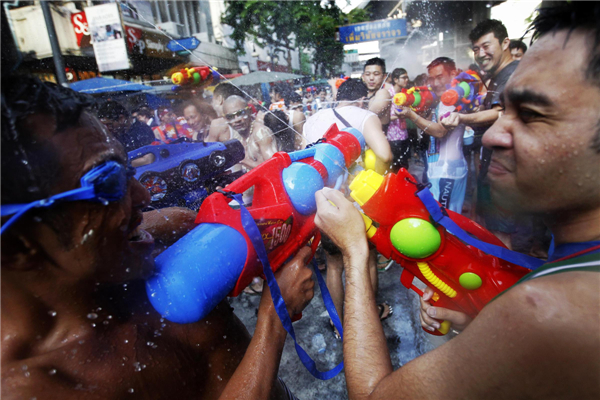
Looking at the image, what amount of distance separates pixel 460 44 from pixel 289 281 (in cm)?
1341

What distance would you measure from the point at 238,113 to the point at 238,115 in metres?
0.02

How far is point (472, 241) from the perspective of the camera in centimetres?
137

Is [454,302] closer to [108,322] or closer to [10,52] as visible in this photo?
[108,322]

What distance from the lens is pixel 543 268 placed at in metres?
0.99

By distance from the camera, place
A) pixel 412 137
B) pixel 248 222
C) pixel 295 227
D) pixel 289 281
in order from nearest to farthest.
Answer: pixel 248 222 → pixel 289 281 → pixel 295 227 → pixel 412 137

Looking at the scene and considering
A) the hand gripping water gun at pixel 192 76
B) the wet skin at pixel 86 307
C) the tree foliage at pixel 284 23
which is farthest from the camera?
the tree foliage at pixel 284 23

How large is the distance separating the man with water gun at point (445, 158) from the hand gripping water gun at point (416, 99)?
0.09 metres

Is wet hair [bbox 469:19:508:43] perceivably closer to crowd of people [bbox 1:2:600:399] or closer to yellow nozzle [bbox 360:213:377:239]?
crowd of people [bbox 1:2:600:399]

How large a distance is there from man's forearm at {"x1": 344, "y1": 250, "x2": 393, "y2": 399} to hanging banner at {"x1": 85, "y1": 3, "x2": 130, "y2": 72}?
6.73 ft

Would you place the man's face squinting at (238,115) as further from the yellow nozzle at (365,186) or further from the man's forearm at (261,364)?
the man's forearm at (261,364)

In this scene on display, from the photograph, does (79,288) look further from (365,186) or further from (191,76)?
(191,76)

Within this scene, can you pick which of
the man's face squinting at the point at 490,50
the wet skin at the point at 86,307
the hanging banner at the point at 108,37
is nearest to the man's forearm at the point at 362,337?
the wet skin at the point at 86,307

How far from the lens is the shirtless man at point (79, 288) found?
0.82 m

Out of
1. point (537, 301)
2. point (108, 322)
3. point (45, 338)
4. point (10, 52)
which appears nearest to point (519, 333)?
point (537, 301)
